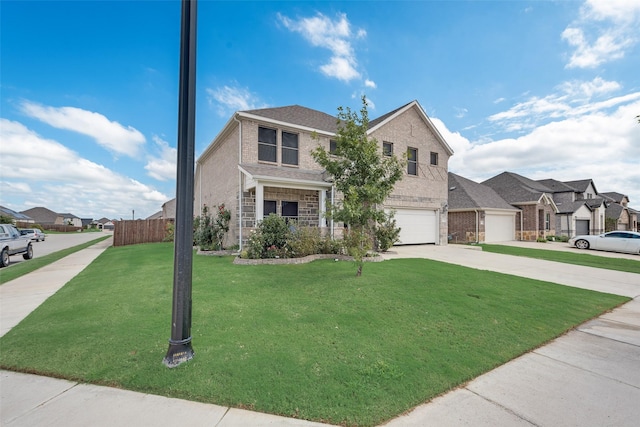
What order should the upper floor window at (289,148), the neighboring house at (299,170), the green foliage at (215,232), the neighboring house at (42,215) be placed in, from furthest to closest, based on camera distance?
the neighboring house at (42,215)
the upper floor window at (289,148)
the green foliage at (215,232)
the neighboring house at (299,170)

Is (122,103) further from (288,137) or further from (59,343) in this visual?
(59,343)

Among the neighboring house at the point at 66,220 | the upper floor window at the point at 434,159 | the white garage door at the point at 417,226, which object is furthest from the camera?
the neighboring house at the point at 66,220

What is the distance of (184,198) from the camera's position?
313 centimetres

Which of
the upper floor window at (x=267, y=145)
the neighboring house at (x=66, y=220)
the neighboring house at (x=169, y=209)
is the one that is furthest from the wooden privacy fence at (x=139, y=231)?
the neighboring house at (x=66, y=220)

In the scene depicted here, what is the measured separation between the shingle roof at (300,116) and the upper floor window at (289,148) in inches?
26.2

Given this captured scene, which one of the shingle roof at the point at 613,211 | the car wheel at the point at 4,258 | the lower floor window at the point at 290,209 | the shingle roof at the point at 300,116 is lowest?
the car wheel at the point at 4,258

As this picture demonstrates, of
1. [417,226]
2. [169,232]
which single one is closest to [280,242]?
[417,226]

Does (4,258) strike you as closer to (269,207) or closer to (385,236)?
(269,207)

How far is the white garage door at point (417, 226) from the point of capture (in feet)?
54.1

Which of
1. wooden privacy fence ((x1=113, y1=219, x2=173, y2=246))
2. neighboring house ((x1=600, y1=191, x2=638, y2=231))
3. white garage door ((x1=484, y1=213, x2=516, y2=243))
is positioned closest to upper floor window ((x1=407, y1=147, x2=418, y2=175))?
white garage door ((x1=484, y1=213, x2=516, y2=243))

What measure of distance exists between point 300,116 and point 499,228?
61.6ft

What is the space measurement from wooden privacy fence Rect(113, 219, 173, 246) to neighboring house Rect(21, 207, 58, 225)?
81.0 meters

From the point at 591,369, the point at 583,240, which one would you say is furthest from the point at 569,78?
the point at 591,369

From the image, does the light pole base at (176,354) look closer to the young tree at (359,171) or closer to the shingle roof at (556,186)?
the young tree at (359,171)
